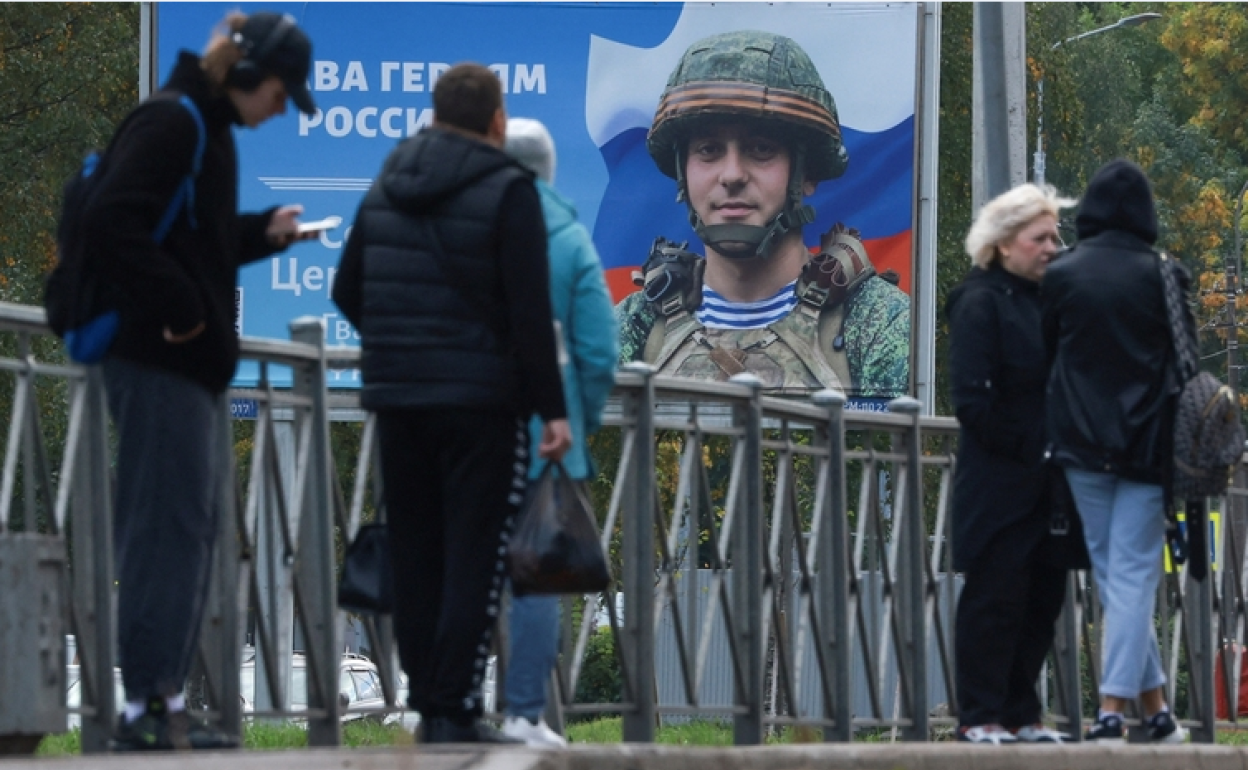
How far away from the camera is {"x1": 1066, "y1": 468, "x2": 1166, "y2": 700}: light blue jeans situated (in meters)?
7.17

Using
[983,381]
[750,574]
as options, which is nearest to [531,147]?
[983,381]

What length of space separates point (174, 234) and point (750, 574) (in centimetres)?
327

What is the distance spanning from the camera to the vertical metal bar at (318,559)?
677 cm

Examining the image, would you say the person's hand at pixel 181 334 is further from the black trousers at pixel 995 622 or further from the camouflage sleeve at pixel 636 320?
the camouflage sleeve at pixel 636 320

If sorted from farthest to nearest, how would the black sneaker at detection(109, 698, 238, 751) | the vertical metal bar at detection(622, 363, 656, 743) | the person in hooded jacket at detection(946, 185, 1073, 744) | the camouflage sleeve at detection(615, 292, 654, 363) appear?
1. the camouflage sleeve at detection(615, 292, 654, 363)
2. the vertical metal bar at detection(622, 363, 656, 743)
3. the person in hooded jacket at detection(946, 185, 1073, 744)
4. the black sneaker at detection(109, 698, 238, 751)

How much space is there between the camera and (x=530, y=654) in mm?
5930

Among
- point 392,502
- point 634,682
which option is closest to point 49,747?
point 634,682

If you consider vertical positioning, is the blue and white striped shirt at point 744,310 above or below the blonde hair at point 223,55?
above

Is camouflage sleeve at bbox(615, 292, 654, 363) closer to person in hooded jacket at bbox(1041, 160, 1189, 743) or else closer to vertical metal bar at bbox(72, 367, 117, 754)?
person in hooded jacket at bbox(1041, 160, 1189, 743)

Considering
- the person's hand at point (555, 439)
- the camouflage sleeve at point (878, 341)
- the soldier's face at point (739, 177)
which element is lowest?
the person's hand at point (555, 439)

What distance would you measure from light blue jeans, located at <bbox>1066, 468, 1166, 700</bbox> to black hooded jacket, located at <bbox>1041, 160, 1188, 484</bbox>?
0.26 ft

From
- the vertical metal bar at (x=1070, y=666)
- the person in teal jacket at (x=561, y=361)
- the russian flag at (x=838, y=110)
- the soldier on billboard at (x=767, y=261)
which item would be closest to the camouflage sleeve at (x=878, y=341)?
the soldier on billboard at (x=767, y=261)

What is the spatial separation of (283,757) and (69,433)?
4.55ft

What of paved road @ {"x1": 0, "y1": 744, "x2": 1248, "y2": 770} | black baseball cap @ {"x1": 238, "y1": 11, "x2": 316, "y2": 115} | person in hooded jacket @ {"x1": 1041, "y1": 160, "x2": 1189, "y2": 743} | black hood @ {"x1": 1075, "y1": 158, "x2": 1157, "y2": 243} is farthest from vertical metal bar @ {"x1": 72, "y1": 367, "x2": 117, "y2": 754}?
black hood @ {"x1": 1075, "y1": 158, "x2": 1157, "y2": 243}
